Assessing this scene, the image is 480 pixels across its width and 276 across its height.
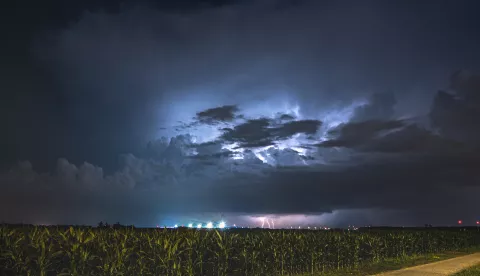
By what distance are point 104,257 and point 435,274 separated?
1420 cm

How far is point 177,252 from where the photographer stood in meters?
15.4

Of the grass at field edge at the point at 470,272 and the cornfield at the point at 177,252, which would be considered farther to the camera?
the grass at field edge at the point at 470,272

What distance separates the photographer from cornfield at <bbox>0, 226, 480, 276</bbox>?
13.2 metres

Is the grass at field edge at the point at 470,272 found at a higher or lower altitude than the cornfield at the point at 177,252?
lower

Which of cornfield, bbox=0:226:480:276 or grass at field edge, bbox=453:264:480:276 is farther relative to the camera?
→ grass at field edge, bbox=453:264:480:276

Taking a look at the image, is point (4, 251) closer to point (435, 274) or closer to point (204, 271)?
point (204, 271)

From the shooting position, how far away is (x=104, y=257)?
1491cm

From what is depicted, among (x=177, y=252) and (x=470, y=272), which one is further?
(x=470, y=272)

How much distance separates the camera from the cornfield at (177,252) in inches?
521

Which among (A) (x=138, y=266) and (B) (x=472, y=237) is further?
(B) (x=472, y=237)

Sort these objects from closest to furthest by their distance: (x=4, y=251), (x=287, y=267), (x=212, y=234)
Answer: (x=4, y=251), (x=212, y=234), (x=287, y=267)

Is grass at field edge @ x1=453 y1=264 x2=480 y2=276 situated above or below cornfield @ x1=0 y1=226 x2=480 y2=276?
below

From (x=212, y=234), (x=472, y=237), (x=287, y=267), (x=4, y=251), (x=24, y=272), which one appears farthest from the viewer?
(x=472, y=237)

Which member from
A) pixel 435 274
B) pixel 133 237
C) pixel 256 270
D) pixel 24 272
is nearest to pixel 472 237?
pixel 435 274
